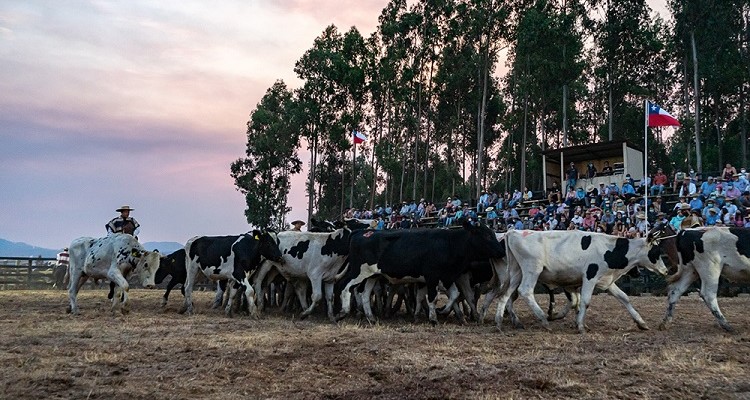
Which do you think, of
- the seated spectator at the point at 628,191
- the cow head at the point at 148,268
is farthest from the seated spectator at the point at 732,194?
the cow head at the point at 148,268

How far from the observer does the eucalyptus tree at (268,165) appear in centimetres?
5934

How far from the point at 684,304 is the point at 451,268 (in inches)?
306

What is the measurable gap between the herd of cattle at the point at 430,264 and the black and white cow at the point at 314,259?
3cm

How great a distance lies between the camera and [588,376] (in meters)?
7.09

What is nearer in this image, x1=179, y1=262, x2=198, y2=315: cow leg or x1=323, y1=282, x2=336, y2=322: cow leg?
x1=323, y1=282, x2=336, y2=322: cow leg

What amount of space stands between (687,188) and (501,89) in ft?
131

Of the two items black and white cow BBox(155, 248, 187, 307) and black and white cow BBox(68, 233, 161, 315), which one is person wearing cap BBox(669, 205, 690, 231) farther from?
black and white cow BBox(68, 233, 161, 315)

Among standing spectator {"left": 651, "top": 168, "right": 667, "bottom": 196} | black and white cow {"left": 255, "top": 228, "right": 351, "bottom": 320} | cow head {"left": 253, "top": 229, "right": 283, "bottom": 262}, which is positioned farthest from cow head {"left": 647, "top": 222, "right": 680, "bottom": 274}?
cow head {"left": 253, "top": 229, "right": 283, "bottom": 262}

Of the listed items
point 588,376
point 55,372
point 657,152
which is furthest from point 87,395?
point 657,152

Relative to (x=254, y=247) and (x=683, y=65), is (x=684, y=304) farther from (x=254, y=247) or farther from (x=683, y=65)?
(x=683, y=65)

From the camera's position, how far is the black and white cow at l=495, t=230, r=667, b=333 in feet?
39.7

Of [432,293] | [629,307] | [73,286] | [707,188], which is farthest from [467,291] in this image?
[707,188]

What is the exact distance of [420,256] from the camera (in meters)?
13.5

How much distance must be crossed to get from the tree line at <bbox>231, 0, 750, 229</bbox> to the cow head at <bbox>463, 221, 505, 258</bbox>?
1130 inches
